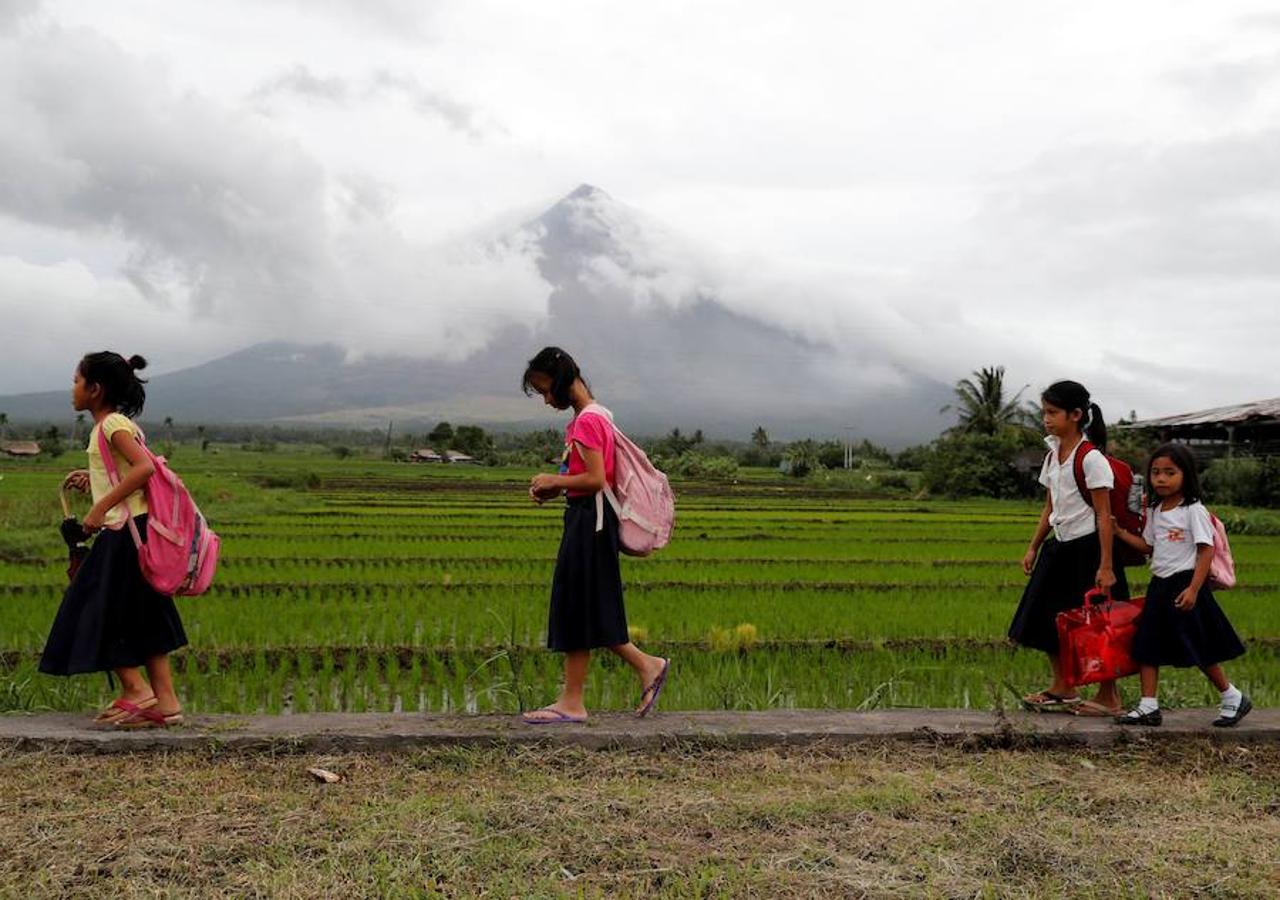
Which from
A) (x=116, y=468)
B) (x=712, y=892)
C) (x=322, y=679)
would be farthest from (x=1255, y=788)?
(x=322, y=679)

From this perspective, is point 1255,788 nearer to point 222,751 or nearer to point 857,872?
point 857,872

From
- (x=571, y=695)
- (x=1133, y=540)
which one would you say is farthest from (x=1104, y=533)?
(x=571, y=695)

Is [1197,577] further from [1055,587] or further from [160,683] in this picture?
[160,683]

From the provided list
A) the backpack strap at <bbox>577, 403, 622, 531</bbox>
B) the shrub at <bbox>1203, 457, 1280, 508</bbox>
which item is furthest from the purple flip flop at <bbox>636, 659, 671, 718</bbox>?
the shrub at <bbox>1203, 457, 1280, 508</bbox>

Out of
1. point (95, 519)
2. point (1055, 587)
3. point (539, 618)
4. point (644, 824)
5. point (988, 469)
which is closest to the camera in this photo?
point (644, 824)

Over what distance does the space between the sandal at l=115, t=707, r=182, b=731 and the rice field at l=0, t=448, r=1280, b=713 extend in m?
0.89

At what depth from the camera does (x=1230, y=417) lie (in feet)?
90.2

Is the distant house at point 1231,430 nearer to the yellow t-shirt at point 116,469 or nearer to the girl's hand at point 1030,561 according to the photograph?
the girl's hand at point 1030,561

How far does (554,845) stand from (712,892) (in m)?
0.44

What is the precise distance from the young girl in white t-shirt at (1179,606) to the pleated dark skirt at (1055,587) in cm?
17

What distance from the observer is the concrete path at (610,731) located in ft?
11.3

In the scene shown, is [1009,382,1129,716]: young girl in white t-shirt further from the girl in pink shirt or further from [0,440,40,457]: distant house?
[0,440,40,457]: distant house

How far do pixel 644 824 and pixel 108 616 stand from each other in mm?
1976

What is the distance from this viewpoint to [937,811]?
2.95 metres
